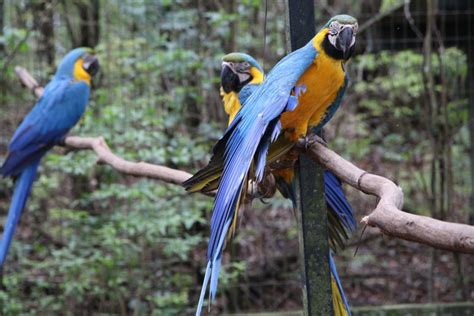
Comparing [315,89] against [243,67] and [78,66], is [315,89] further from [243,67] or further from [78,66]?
[78,66]

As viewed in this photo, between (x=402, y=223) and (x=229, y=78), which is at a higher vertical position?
(x=229, y=78)

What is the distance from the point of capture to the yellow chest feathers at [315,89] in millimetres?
1695

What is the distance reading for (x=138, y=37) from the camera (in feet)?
12.0

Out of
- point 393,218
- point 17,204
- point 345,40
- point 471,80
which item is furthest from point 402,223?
point 471,80

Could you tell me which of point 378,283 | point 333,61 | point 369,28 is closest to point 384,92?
point 369,28

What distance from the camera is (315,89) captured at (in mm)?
1743

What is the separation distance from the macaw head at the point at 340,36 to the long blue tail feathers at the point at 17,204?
5.59 ft

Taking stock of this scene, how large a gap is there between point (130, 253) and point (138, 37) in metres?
1.18

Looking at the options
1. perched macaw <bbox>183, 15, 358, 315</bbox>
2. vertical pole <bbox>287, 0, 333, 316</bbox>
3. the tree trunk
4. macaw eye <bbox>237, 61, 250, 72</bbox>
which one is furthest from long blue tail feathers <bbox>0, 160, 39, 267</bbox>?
vertical pole <bbox>287, 0, 333, 316</bbox>

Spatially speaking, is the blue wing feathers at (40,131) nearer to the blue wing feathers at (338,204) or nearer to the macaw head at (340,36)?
the blue wing feathers at (338,204)

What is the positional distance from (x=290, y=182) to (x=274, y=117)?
546 millimetres

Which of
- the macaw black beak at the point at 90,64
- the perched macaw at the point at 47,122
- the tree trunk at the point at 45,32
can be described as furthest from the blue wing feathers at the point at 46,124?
the tree trunk at the point at 45,32

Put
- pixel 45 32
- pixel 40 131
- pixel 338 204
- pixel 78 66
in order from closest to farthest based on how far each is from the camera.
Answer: pixel 338 204, pixel 40 131, pixel 78 66, pixel 45 32

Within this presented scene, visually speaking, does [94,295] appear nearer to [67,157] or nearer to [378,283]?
[67,157]
